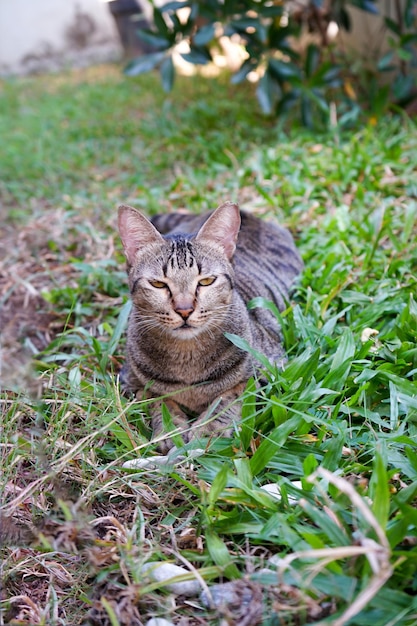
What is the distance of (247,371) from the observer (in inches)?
88.7

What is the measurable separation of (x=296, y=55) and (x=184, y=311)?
3.42 metres

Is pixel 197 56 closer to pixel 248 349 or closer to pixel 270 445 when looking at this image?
pixel 248 349

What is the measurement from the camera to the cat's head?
6.88 ft

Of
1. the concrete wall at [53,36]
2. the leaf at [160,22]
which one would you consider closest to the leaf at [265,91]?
the leaf at [160,22]

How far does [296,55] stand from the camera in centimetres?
471

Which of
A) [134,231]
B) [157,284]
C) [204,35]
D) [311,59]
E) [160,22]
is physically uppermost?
[160,22]

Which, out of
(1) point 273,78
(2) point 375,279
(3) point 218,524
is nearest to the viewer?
(3) point 218,524

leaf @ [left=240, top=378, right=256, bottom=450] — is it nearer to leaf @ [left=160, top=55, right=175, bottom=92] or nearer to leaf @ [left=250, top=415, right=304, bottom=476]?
leaf @ [left=250, top=415, right=304, bottom=476]

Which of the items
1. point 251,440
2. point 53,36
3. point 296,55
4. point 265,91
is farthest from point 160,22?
point 53,36

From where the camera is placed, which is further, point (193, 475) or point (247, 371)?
point (247, 371)

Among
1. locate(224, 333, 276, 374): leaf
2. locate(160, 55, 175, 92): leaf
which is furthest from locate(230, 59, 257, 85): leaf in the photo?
locate(224, 333, 276, 374): leaf

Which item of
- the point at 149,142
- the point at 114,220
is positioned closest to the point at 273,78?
the point at 149,142

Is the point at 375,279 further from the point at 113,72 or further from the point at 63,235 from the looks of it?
the point at 113,72

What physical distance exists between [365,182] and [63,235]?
1.94 m
